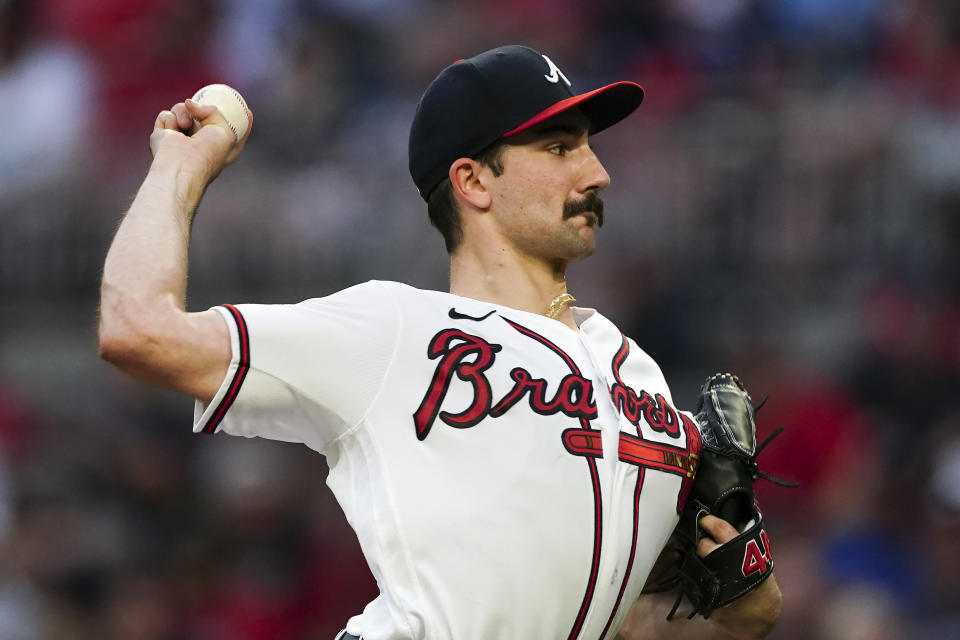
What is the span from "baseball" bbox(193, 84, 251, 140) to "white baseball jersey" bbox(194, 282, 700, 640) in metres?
0.45

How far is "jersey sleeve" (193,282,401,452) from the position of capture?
2615 millimetres

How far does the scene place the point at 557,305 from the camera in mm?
3225

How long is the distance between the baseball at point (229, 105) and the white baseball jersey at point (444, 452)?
0.45 meters

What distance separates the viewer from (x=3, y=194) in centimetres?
759

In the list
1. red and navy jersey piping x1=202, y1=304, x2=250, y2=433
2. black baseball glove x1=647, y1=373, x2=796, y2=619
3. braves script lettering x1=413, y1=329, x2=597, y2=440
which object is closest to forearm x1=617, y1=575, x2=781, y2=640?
black baseball glove x1=647, y1=373, x2=796, y2=619

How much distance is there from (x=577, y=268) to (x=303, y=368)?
442 centimetres

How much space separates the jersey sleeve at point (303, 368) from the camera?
2.62 m

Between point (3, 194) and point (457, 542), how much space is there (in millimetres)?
5643

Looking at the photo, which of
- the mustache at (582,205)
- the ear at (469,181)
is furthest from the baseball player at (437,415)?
the mustache at (582,205)

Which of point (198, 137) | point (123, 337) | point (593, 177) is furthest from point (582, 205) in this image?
point (123, 337)

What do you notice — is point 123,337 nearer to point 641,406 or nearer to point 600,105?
point 641,406

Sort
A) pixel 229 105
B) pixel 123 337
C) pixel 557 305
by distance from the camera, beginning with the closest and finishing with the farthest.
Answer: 1. pixel 123 337
2. pixel 229 105
3. pixel 557 305

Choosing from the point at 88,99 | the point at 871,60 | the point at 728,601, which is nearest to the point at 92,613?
the point at 88,99

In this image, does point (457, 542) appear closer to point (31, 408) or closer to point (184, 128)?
point (184, 128)
